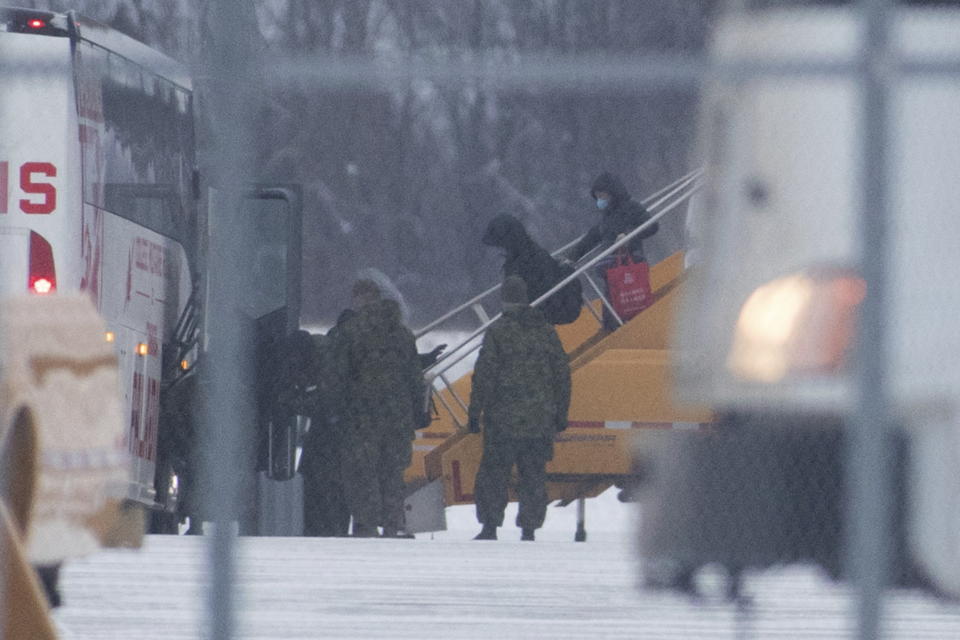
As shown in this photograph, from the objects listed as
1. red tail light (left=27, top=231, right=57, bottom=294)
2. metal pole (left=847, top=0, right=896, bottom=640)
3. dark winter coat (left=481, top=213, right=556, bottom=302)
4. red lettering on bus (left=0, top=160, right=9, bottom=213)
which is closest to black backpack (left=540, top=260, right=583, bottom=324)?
dark winter coat (left=481, top=213, right=556, bottom=302)

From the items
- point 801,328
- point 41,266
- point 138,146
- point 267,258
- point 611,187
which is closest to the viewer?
point 801,328

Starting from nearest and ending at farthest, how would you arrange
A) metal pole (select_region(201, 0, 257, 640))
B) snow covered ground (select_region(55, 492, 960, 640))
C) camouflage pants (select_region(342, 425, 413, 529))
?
metal pole (select_region(201, 0, 257, 640)), snow covered ground (select_region(55, 492, 960, 640)), camouflage pants (select_region(342, 425, 413, 529))

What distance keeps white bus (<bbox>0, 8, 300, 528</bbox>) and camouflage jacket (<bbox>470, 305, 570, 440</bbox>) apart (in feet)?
3.47

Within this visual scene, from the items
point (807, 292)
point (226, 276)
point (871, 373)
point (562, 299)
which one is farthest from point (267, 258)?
point (871, 373)

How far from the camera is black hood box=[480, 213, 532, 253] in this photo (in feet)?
30.1

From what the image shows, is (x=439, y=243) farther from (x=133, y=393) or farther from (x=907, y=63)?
(x=907, y=63)

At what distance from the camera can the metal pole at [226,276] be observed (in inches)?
131

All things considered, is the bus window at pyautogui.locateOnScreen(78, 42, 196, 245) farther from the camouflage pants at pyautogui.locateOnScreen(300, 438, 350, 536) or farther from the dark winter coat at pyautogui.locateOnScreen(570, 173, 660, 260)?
the dark winter coat at pyautogui.locateOnScreen(570, 173, 660, 260)

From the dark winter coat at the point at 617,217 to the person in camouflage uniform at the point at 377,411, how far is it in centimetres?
184

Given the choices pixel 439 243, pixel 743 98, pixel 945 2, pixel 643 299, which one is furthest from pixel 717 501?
pixel 439 243

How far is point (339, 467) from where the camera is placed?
9.02 meters

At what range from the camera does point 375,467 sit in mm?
8844

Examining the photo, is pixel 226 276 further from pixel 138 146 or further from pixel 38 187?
pixel 138 146

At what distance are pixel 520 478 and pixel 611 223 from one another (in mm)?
1911
